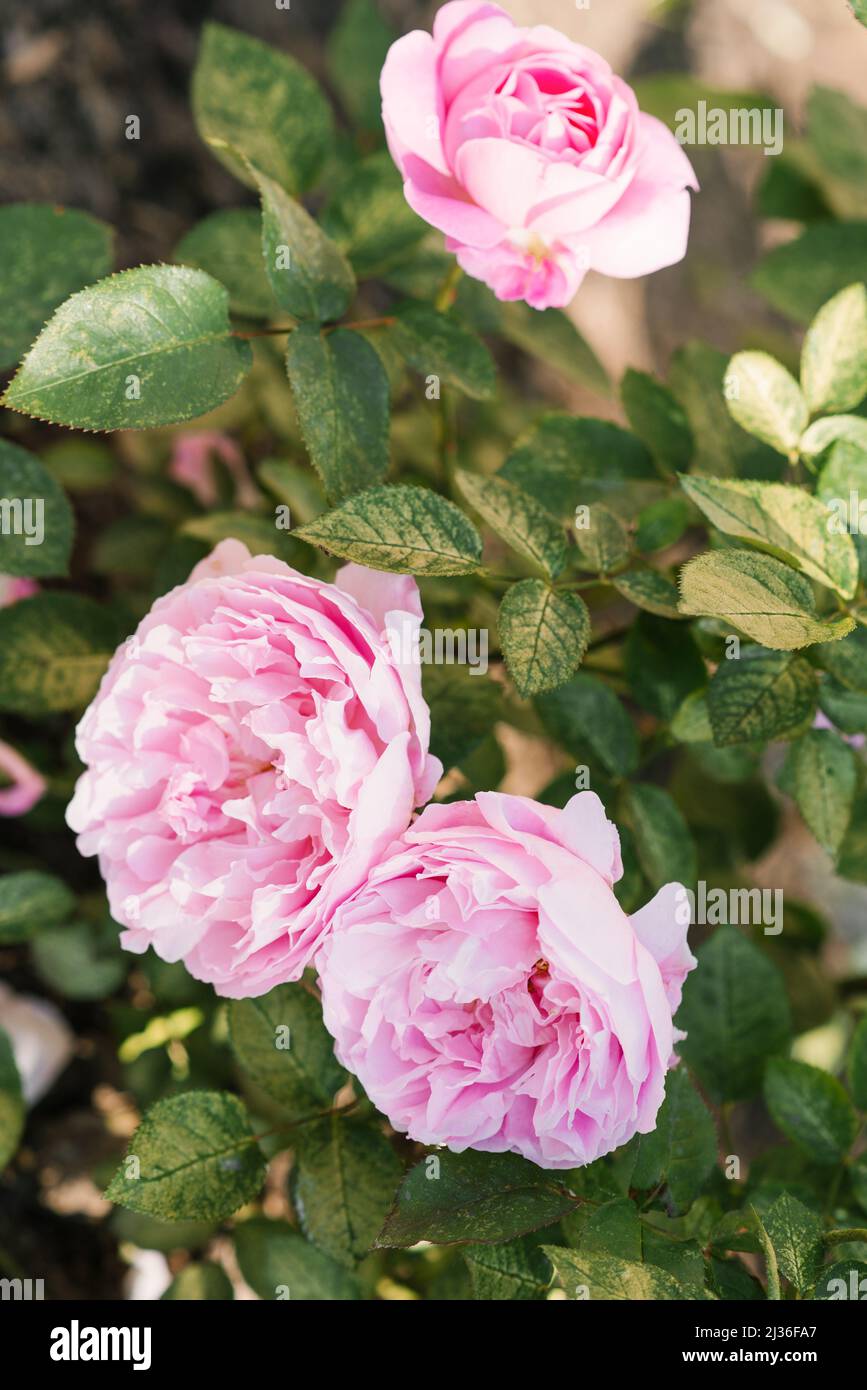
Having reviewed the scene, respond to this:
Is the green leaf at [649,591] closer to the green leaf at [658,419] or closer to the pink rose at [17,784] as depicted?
the green leaf at [658,419]

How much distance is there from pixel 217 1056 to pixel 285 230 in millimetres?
596

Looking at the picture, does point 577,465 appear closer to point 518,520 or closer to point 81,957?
point 518,520

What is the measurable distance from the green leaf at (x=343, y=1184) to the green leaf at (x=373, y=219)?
1.66 ft

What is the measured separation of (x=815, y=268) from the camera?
0.89 meters

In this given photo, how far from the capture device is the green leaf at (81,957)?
915mm

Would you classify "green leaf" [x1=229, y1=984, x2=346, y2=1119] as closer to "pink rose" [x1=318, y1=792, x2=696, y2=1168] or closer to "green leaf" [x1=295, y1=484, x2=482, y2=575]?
"pink rose" [x1=318, y1=792, x2=696, y2=1168]

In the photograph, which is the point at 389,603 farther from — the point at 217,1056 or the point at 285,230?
the point at 217,1056

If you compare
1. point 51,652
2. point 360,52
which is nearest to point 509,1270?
point 51,652

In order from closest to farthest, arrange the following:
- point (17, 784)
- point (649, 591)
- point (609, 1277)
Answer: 1. point (609, 1277)
2. point (649, 591)
3. point (17, 784)

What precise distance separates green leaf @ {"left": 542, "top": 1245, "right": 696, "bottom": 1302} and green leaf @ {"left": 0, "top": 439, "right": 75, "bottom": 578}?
47 centimetres

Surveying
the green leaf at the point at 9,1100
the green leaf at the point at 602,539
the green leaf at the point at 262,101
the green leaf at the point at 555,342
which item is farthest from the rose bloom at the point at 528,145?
the green leaf at the point at 9,1100

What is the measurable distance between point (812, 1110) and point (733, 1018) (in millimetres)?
79

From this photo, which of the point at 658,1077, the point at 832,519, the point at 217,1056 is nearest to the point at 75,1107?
the point at 217,1056
